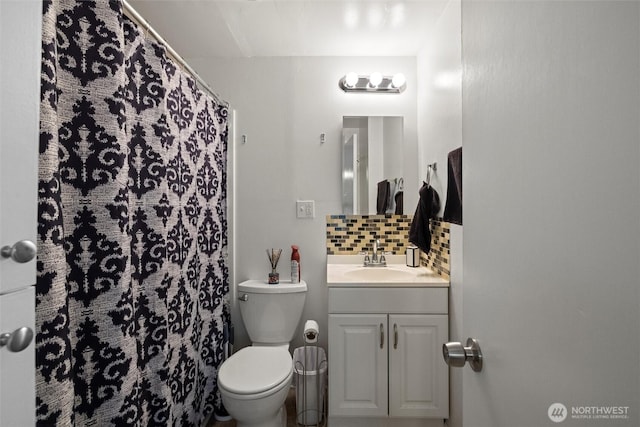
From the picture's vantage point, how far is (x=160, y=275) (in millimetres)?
1287

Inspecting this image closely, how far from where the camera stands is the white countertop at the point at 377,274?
5.73 ft

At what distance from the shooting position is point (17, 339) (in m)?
0.52

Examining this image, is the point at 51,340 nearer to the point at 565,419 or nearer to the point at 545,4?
the point at 565,419

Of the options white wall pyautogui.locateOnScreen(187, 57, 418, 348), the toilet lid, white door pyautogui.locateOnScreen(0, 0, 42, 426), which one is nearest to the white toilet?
the toilet lid

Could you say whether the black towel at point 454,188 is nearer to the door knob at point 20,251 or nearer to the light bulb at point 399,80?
the light bulb at point 399,80

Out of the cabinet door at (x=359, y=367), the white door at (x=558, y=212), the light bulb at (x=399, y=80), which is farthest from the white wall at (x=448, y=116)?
the white door at (x=558, y=212)

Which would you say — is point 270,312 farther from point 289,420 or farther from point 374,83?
point 374,83

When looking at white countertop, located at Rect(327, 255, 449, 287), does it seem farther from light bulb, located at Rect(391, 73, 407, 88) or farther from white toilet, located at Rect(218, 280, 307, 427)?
light bulb, located at Rect(391, 73, 407, 88)

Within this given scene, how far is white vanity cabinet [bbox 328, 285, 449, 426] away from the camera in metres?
1.72

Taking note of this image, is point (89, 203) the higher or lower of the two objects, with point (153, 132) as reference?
lower

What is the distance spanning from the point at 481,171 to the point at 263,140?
1.83m

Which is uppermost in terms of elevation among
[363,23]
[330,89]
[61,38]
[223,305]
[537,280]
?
[363,23]

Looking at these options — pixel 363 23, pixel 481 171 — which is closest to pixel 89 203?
pixel 481 171

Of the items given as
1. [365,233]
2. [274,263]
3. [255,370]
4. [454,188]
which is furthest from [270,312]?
[454,188]
